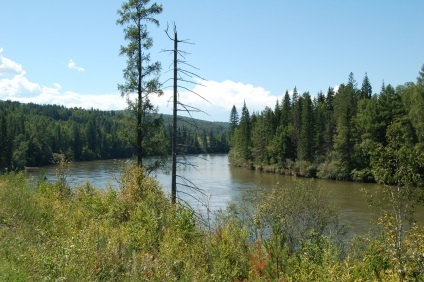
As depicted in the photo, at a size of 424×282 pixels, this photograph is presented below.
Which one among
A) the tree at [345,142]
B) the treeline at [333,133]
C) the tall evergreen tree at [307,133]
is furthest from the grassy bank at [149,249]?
the tall evergreen tree at [307,133]

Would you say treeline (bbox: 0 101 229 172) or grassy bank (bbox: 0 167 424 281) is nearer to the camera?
grassy bank (bbox: 0 167 424 281)

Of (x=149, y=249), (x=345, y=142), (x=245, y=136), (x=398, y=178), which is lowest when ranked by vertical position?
(x=149, y=249)

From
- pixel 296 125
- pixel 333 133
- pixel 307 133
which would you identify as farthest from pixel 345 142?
pixel 296 125

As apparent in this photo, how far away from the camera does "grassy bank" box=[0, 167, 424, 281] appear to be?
6.10m

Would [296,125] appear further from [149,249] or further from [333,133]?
[149,249]

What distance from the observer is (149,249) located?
8.50 metres

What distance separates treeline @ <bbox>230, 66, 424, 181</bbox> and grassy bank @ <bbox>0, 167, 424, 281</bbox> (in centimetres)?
3301

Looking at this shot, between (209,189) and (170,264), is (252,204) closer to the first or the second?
(170,264)

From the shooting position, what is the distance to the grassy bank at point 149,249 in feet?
20.0

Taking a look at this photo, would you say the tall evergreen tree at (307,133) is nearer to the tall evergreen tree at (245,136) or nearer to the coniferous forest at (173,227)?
the tall evergreen tree at (245,136)

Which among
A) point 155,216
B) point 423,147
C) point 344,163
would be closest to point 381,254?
point 155,216

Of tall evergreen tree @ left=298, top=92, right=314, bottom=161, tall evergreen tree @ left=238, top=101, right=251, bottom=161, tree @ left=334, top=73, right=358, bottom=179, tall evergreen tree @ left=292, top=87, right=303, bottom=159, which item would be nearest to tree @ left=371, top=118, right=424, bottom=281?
tree @ left=334, top=73, right=358, bottom=179

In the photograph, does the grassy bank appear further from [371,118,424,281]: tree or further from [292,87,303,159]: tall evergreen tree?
[292,87,303,159]: tall evergreen tree

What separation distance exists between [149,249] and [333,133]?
5779cm
